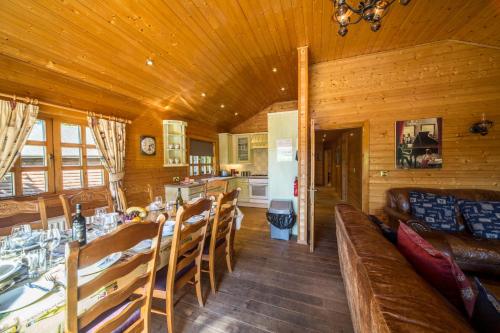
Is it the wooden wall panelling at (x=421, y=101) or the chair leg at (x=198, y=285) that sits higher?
the wooden wall panelling at (x=421, y=101)

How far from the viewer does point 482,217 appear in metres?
2.30

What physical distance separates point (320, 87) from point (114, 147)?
3.87m

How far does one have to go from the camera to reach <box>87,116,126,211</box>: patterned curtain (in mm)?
2904

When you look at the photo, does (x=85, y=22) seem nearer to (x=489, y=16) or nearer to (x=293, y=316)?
(x=293, y=316)

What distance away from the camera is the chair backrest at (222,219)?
1829 millimetres

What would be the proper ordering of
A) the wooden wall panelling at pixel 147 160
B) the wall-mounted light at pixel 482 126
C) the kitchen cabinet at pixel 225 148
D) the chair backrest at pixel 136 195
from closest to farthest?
the wall-mounted light at pixel 482 126 < the chair backrest at pixel 136 195 < the wooden wall panelling at pixel 147 160 < the kitchen cabinet at pixel 225 148

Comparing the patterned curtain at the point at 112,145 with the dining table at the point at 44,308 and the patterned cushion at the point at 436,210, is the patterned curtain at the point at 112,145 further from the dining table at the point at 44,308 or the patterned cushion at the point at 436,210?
the patterned cushion at the point at 436,210

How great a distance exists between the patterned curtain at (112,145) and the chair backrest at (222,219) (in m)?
1.86

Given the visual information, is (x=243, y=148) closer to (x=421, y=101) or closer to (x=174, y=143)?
(x=174, y=143)

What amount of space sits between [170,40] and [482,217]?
4532 mm

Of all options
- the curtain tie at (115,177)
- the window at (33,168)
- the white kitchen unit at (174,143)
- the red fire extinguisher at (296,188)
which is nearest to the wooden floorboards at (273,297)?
the red fire extinguisher at (296,188)

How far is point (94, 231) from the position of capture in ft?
4.96

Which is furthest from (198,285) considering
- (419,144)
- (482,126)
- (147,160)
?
(482,126)

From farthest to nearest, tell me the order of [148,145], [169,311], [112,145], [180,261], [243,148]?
[243,148], [148,145], [112,145], [180,261], [169,311]
